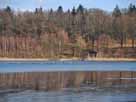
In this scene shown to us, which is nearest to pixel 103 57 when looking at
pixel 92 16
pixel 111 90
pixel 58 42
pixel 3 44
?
pixel 58 42

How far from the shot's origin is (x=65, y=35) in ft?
471

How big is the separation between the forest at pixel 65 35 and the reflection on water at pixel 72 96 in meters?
88.1

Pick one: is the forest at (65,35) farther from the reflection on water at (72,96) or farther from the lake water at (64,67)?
the reflection on water at (72,96)

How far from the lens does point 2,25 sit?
474 feet

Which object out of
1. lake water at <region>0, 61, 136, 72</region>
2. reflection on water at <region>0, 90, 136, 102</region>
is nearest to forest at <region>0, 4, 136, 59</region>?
lake water at <region>0, 61, 136, 72</region>

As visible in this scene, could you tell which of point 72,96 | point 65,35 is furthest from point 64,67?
point 65,35

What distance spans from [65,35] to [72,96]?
109m

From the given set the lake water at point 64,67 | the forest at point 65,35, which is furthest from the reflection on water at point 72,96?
the forest at point 65,35

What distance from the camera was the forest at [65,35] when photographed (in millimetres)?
129875

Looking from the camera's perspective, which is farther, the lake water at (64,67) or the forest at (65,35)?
the forest at (65,35)

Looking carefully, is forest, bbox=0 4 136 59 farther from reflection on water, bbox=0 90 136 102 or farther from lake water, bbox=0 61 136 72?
reflection on water, bbox=0 90 136 102

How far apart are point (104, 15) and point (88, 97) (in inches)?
5555

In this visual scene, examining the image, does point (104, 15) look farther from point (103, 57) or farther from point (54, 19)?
point (103, 57)

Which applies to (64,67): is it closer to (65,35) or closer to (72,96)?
(72,96)
